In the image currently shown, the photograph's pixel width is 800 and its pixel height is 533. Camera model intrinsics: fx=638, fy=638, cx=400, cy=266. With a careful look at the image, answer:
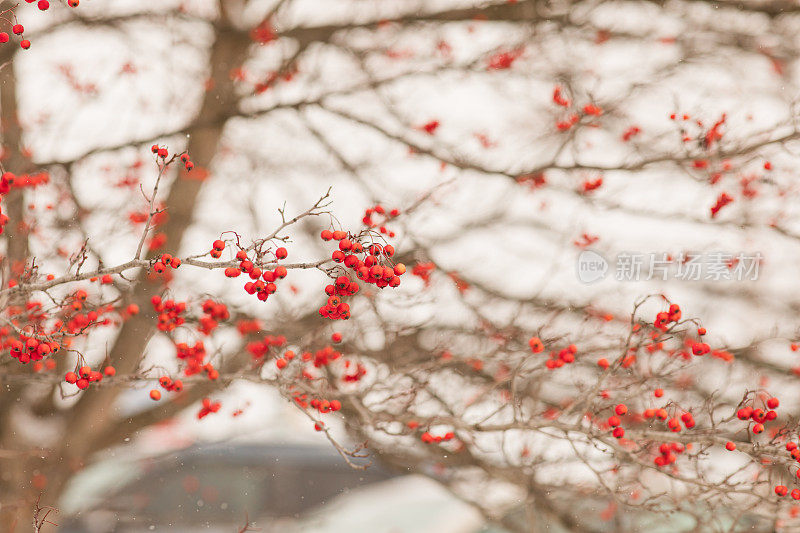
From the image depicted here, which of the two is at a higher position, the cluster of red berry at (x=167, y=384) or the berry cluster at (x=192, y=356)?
the cluster of red berry at (x=167, y=384)

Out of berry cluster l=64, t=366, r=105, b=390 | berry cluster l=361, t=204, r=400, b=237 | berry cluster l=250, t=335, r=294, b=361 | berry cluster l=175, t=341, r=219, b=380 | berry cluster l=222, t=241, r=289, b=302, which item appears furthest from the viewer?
berry cluster l=250, t=335, r=294, b=361

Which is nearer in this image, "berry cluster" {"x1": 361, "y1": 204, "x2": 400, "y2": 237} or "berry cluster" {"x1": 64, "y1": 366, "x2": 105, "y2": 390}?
"berry cluster" {"x1": 64, "y1": 366, "x2": 105, "y2": 390}

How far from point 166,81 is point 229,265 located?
7.02 feet

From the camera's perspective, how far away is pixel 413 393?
225 cm

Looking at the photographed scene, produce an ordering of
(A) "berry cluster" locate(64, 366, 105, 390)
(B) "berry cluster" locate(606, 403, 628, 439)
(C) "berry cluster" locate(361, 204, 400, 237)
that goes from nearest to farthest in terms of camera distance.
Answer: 1. (A) "berry cluster" locate(64, 366, 105, 390)
2. (B) "berry cluster" locate(606, 403, 628, 439)
3. (C) "berry cluster" locate(361, 204, 400, 237)

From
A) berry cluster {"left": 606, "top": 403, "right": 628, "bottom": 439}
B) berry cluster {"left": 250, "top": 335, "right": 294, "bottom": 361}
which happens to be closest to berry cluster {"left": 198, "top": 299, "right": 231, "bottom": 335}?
berry cluster {"left": 250, "top": 335, "right": 294, "bottom": 361}

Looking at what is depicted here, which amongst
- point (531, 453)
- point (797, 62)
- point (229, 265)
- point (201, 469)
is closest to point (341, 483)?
point (201, 469)

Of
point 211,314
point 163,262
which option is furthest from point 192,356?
point 163,262

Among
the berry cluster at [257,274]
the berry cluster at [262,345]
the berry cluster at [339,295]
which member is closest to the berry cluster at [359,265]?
the berry cluster at [339,295]

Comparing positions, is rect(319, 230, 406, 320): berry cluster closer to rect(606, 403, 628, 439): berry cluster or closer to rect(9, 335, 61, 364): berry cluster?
rect(9, 335, 61, 364): berry cluster

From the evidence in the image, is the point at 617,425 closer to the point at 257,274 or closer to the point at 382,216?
the point at 257,274

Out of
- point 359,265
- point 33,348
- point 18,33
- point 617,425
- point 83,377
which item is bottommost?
point 617,425

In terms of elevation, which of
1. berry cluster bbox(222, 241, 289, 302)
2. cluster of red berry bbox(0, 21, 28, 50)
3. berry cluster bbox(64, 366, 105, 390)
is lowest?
berry cluster bbox(64, 366, 105, 390)

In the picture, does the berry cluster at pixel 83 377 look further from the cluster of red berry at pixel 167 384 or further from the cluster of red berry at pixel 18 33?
the cluster of red berry at pixel 18 33
